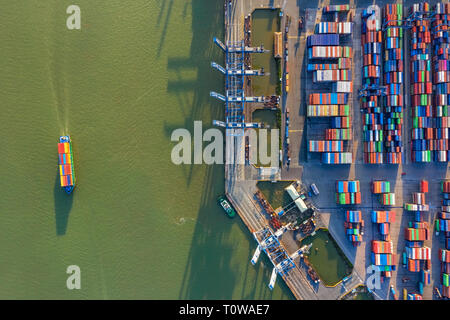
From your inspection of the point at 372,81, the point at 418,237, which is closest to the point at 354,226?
the point at 418,237

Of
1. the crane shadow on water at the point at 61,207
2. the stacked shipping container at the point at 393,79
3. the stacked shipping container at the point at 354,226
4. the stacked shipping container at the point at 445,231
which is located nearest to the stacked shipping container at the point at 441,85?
the stacked shipping container at the point at 393,79

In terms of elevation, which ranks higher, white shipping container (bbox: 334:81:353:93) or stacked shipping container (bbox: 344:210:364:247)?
white shipping container (bbox: 334:81:353:93)

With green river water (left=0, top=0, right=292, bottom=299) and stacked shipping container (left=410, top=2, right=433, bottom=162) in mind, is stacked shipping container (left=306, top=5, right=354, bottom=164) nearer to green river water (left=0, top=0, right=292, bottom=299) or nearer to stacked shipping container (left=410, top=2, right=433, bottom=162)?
stacked shipping container (left=410, top=2, right=433, bottom=162)

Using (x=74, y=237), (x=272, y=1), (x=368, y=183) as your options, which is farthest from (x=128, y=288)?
(x=272, y=1)
